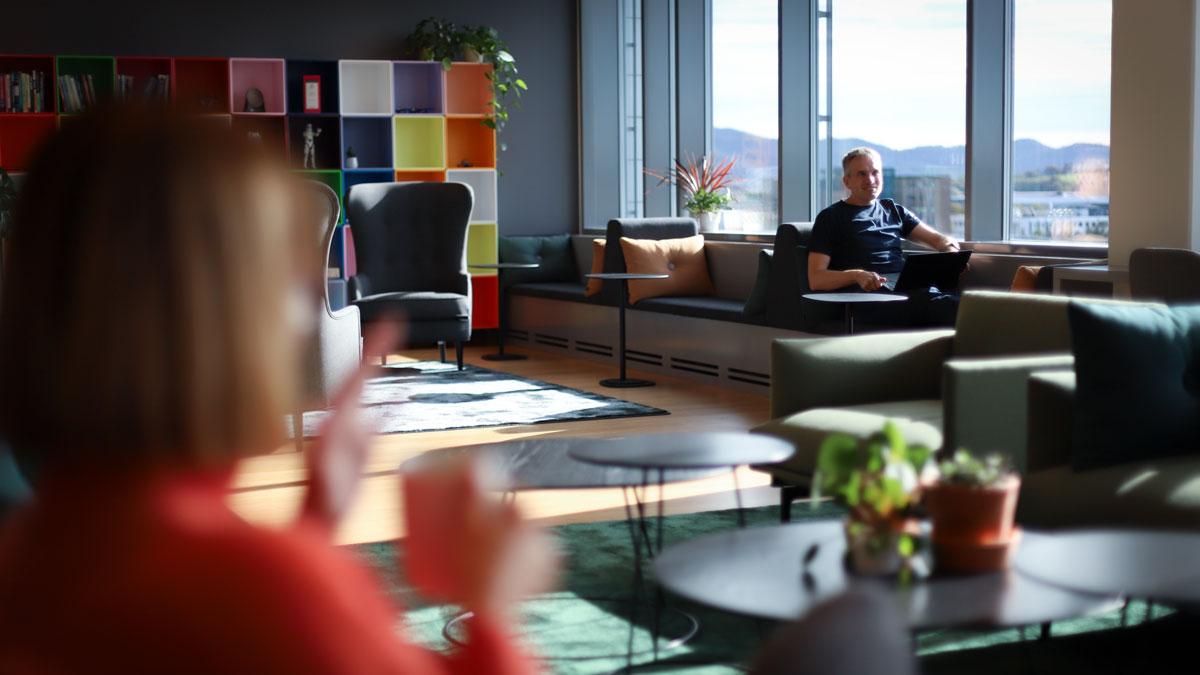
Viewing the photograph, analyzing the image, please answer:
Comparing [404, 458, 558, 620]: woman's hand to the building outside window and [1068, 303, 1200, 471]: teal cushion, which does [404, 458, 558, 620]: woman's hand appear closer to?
[1068, 303, 1200, 471]: teal cushion

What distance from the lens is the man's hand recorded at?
5.57 m

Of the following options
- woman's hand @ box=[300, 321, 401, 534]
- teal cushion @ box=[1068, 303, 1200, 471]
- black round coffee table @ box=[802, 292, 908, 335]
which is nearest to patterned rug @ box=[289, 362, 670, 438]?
black round coffee table @ box=[802, 292, 908, 335]

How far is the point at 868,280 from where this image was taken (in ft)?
18.3

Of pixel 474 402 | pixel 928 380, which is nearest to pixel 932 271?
pixel 928 380

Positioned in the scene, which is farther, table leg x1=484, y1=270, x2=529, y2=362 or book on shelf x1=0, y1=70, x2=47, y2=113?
table leg x1=484, y1=270, x2=529, y2=362

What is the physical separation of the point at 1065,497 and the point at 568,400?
12.8ft

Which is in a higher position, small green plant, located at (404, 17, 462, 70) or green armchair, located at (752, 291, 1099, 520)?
small green plant, located at (404, 17, 462, 70)

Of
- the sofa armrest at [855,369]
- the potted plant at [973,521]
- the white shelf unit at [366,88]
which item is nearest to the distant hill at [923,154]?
the white shelf unit at [366,88]

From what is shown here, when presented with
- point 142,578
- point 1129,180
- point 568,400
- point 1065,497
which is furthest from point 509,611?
point 568,400

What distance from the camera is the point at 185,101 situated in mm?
554

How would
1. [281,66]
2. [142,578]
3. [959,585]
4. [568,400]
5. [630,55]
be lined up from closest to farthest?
[142,578], [959,585], [568,400], [281,66], [630,55]

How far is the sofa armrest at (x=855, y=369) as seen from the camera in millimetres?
3572

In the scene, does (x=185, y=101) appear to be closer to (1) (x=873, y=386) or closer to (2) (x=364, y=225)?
(1) (x=873, y=386)

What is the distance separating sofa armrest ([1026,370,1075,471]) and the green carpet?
0.38 meters
